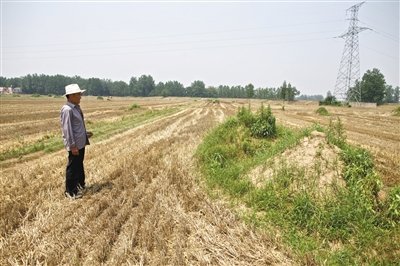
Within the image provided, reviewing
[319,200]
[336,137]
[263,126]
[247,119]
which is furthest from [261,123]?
[319,200]

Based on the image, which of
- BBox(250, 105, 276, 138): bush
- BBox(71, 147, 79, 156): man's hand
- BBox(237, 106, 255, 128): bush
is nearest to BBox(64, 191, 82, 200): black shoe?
BBox(71, 147, 79, 156): man's hand

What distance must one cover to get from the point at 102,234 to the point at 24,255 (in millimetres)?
994

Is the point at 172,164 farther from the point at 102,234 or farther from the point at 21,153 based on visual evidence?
the point at 21,153

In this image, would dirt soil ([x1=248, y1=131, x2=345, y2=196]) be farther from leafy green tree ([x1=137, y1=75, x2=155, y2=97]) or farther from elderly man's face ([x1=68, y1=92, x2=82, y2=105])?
leafy green tree ([x1=137, y1=75, x2=155, y2=97])

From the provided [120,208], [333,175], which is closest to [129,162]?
[120,208]

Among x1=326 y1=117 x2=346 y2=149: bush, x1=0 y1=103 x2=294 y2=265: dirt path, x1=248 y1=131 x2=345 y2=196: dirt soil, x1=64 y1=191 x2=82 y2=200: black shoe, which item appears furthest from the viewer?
x1=326 y1=117 x2=346 y2=149: bush

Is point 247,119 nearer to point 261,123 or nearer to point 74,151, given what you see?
point 261,123

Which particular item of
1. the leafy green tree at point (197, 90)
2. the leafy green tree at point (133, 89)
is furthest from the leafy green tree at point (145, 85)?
the leafy green tree at point (197, 90)

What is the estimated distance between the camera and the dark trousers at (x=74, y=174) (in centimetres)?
614

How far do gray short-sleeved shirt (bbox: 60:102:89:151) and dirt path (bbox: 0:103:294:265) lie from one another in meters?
1.08

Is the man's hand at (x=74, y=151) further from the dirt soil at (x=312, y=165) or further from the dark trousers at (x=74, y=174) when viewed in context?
the dirt soil at (x=312, y=165)

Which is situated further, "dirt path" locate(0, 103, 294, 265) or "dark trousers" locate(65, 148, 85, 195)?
"dark trousers" locate(65, 148, 85, 195)

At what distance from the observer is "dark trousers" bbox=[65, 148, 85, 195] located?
6.14m

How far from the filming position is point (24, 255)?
3.89 m
